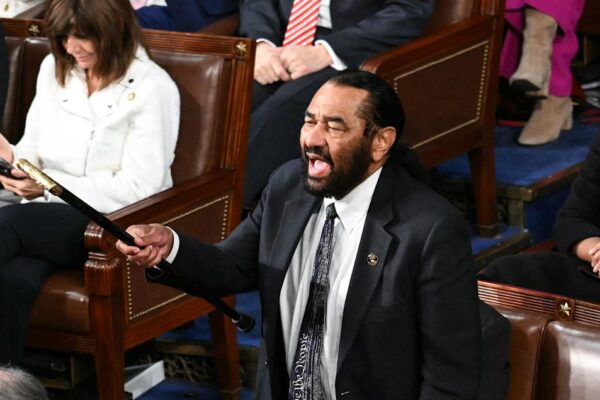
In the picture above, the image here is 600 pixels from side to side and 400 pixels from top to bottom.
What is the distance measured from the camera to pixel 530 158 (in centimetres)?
426

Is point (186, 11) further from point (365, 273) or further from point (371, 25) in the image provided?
point (365, 273)

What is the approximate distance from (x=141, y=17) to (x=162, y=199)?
110cm

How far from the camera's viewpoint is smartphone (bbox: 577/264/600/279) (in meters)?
2.87

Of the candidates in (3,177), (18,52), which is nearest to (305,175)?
(3,177)

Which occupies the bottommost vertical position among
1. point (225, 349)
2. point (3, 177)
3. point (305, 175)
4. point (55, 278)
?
point (225, 349)

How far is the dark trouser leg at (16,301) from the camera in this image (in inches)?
119

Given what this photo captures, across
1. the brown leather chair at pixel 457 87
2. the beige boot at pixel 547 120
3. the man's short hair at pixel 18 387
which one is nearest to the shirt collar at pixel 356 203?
the man's short hair at pixel 18 387

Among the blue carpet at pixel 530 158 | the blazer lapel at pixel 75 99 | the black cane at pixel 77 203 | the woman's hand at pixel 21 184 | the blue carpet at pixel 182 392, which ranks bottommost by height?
the blue carpet at pixel 182 392

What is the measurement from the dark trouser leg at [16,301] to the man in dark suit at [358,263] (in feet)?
2.69

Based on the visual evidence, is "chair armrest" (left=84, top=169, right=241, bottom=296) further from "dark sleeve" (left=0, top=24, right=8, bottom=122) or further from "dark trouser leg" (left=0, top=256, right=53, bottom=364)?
"dark sleeve" (left=0, top=24, right=8, bottom=122)

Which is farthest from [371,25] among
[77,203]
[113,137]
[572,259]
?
[77,203]

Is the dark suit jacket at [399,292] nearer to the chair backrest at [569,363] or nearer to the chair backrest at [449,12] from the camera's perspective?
the chair backrest at [569,363]

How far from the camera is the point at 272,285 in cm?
231

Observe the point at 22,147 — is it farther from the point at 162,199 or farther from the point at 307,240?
the point at 307,240
